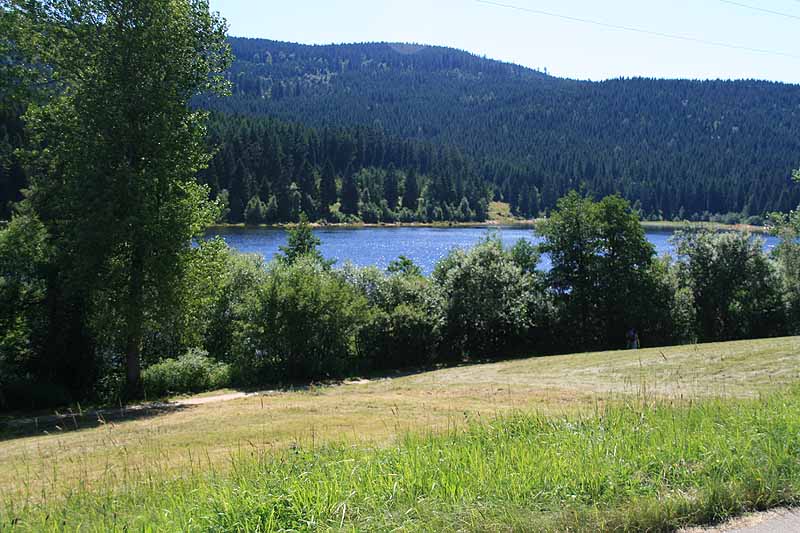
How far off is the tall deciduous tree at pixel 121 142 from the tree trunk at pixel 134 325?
0.04 metres

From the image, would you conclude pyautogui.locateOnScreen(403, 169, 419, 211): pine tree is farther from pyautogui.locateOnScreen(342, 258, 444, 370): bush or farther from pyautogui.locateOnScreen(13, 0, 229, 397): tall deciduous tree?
pyautogui.locateOnScreen(13, 0, 229, 397): tall deciduous tree

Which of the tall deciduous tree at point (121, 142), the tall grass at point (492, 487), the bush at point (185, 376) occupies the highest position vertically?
the tall deciduous tree at point (121, 142)

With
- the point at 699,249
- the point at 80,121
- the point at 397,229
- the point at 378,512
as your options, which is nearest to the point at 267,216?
the point at 397,229

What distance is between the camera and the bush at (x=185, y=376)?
74.2 ft

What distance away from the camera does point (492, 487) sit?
209 inches

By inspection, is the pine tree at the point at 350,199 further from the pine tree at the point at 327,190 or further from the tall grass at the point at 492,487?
the tall grass at the point at 492,487

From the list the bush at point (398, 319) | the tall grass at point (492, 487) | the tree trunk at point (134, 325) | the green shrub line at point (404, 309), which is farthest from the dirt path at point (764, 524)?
the bush at point (398, 319)

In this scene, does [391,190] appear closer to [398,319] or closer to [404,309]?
[404,309]

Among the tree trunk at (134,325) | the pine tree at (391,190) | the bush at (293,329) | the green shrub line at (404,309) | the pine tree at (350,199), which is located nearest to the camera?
the tree trunk at (134,325)

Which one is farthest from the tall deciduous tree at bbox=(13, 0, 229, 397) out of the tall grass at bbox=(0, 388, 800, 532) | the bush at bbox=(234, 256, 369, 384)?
the tall grass at bbox=(0, 388, 800, 532)

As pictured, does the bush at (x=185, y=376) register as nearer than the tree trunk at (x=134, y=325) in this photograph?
No

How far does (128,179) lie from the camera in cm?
1994

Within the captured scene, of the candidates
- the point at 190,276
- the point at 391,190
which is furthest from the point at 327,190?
the point at 190,276

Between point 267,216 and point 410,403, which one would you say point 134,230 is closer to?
point 410,403
